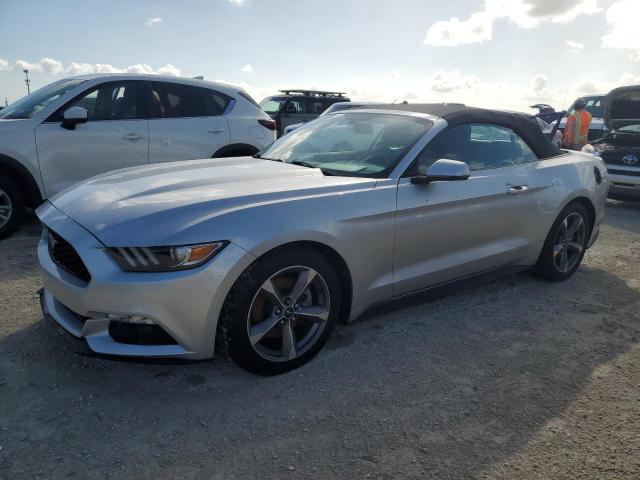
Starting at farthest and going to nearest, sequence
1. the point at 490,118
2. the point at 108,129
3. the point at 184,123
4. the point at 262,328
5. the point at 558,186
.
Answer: the point at 184,123, the point at 108,129, the point at 558,186, the point at 490,118, the point at 262,328

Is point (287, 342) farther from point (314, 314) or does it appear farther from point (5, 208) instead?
A: point (5, 208)

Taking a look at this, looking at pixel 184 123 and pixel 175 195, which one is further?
pixel 184 123

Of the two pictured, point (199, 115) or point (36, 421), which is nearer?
point (36, 421)

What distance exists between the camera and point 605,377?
9.43ft

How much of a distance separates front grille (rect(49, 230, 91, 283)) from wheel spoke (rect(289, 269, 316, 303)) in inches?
41.6

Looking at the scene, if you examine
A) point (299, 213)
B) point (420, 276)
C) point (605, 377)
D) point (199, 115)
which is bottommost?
point (605, 377)

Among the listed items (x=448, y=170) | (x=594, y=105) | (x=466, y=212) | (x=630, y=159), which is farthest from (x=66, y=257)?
(x=594, y=105)

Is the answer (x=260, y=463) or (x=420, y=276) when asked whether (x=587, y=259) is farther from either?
(x=260, y=463)

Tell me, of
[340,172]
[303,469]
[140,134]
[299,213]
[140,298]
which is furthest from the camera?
[140,134]

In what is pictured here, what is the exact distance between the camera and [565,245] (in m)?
4.38

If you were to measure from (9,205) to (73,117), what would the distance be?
1105 mm

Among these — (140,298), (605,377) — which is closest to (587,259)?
(605,377)

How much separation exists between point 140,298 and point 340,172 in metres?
1.53

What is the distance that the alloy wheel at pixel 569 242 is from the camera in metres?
4.29
